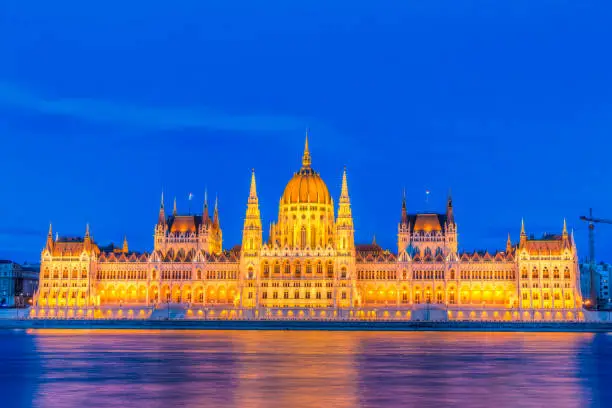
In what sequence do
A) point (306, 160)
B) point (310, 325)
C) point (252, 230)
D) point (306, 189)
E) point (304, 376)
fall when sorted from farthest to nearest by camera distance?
point (306, 160) → point (306, 189) → point (252, 230) → point (310, 325) → point (304, 376)

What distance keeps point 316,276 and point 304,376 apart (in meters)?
109

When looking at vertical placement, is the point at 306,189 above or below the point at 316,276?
above

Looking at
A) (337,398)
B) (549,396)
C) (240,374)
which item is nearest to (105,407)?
(337,398)

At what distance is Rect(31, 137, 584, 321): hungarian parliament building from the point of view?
529 feet

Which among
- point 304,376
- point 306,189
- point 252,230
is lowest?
point 304,376

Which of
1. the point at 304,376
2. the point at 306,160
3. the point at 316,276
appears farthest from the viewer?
the point at 306,160

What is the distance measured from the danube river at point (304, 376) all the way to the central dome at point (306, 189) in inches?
3544

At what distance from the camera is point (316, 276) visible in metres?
165

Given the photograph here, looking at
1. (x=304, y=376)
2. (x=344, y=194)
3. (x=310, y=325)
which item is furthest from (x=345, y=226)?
(x=304, y=376)

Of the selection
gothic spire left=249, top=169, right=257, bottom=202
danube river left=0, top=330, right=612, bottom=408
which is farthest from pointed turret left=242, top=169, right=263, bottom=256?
danube river left=0, top=330, right=612, bottom=408

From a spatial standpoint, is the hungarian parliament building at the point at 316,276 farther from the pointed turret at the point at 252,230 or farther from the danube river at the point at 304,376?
the danube river at the point at 304,376

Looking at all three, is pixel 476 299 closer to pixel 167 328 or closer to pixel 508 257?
pixel 508 257

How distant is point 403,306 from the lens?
163 metres

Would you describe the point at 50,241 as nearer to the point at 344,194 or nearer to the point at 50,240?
the point at 50,240
